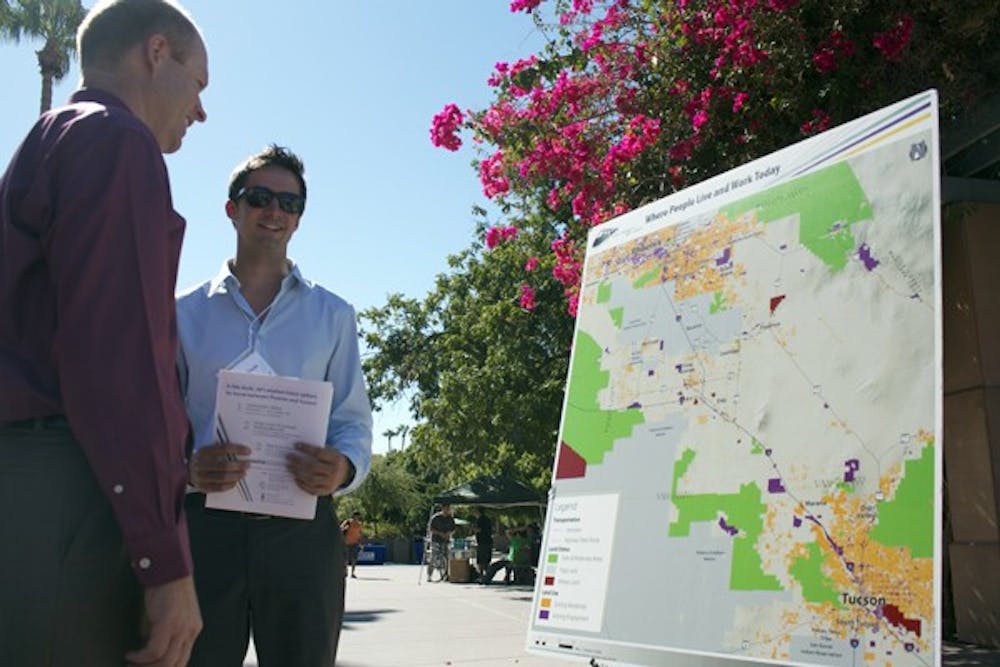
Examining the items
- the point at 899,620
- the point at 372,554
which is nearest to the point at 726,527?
the point at 899,620

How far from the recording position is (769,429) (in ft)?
10.1

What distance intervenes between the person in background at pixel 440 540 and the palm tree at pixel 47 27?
12774 mm

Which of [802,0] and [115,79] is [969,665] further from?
[115,79]

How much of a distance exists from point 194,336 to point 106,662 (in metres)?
1.29

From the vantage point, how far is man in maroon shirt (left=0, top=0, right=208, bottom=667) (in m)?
1.34

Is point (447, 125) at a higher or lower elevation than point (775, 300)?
higher

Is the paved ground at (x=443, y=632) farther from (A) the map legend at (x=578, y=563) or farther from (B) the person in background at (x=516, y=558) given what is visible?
(B) the person in background at (x=516, y=558)

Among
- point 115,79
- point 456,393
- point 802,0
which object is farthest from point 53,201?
point 456,393

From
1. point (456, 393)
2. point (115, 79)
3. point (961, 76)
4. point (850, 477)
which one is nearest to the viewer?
point (115, 79)

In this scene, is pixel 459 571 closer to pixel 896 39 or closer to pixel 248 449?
pixel 896 39

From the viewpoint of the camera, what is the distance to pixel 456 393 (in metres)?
19.4

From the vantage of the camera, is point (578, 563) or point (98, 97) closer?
point (98, 97)

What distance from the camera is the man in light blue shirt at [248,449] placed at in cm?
227

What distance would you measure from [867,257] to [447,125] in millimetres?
6119
